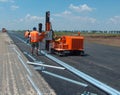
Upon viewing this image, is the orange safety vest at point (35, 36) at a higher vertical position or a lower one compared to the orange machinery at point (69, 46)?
higher

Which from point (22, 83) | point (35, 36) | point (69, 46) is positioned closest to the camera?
point (22, 83)

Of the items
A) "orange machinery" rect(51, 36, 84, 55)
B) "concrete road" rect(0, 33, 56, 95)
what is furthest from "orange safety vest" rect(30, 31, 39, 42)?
"concrete road" rect(0, 33, 56, 95)

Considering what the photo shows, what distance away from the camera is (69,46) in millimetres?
22734

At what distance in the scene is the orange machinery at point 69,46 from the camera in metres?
22.7

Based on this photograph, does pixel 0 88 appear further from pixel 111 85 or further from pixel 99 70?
pixel 99 70

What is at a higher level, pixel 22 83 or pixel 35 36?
pixel 35 36

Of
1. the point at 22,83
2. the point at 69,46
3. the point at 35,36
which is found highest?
the point at 35,36

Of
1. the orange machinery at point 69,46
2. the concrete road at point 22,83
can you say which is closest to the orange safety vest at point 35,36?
the orange machinery at point 69,46

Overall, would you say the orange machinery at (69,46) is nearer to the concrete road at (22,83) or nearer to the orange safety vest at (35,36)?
the orange safety vest at (35,36)

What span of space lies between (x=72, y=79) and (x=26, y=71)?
2970mm

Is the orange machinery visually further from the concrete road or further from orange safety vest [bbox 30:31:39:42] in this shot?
the concrete road

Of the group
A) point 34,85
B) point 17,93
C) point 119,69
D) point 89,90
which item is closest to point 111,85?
point 89,90

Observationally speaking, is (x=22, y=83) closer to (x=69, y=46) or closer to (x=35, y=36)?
(x=69, y=46)

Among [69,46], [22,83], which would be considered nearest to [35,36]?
[69,46]
